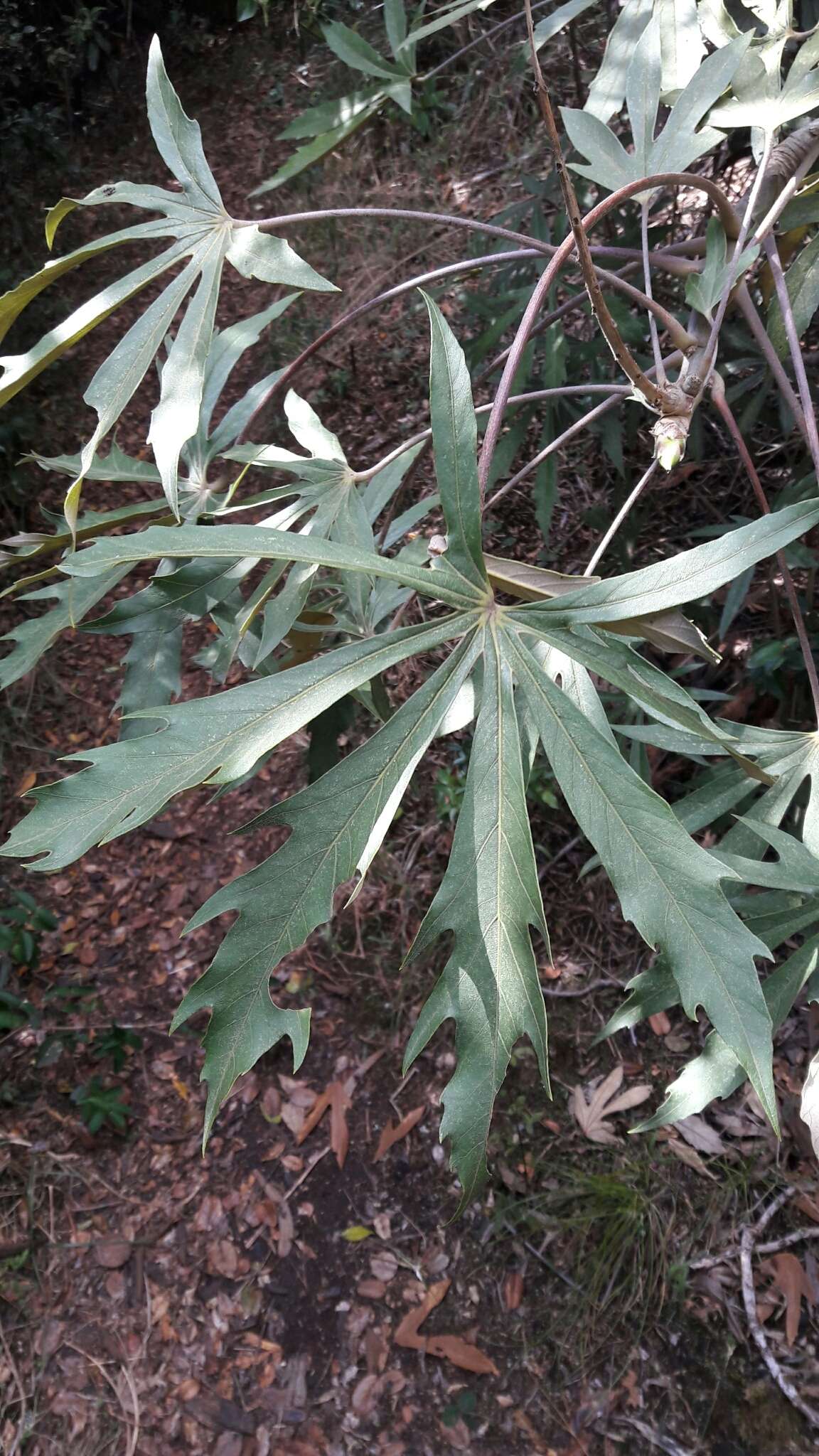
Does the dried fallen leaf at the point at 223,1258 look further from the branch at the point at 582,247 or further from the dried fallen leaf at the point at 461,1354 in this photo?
the branch at the point at 582,247

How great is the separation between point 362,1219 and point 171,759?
47.3 inches

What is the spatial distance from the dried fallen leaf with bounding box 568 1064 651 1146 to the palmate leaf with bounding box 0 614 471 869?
3.60 feet

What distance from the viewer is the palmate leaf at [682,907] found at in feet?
1.76

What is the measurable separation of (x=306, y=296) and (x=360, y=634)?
1786 mm

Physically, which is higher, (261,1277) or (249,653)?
(249,653)

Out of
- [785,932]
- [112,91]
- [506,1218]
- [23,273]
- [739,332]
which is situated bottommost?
[506,1218]

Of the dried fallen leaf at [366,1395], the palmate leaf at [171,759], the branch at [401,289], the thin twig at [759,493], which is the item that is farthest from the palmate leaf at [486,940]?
the dried fallen leaf at [366,1395]

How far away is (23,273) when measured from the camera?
94.4 inches

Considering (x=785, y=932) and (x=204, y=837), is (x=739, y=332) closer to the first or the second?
(x=785, y=932)

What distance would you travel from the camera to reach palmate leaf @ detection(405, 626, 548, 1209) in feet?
1.84

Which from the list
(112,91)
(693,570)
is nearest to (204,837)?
(693,570)

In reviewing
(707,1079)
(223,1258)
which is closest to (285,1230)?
(223,1258)

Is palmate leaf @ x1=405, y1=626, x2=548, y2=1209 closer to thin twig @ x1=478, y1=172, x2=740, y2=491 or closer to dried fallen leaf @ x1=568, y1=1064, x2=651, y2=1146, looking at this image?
thin twig @ x1=478, y1=172, x2=740, y2=491

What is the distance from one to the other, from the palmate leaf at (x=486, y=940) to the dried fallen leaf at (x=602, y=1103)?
3.13 ft
